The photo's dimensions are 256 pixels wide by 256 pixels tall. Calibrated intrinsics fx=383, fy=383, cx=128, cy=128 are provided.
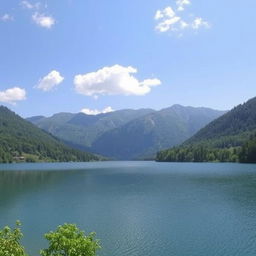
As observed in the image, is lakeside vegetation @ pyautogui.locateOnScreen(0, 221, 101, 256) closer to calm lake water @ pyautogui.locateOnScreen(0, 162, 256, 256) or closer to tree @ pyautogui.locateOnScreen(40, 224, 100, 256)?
tree @ pyautogui.locateOnScreen(40, 224, 100, 256)

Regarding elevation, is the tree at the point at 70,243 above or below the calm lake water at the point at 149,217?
above

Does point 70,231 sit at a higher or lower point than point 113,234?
higher

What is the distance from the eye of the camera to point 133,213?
7800cm

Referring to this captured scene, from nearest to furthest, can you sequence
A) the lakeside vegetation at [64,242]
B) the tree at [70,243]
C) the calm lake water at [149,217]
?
the lakeside vegetation at [64,242] < the tree at [70,243] < the calm lake water at [149,217]

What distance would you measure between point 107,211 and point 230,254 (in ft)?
123

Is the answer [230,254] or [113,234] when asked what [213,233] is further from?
[113,234]

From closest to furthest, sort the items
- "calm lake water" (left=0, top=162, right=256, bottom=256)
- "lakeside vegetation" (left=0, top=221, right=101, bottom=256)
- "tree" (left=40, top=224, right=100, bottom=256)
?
"lakeside vegetation" (left=0, top=221, right=101, bottom=256)
"tree" (left=40, top=224, right=100, bottom=256)
"calm lake water" (left=0, top=162, right=256, bottom=256)

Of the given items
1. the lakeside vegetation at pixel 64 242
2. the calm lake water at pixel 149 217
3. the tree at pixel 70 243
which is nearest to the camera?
the lakeside vegetation at pixel 64 242

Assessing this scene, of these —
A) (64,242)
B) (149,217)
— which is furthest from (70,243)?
(149,217)

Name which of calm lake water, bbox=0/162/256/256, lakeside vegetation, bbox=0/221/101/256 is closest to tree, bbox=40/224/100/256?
lakeside vegetation, bbox=0/221/101/256

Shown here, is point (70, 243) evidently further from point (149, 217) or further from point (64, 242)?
point (149, 217)

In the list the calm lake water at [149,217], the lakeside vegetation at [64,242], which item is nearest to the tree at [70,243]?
the lakeside vegetation at [64,242]

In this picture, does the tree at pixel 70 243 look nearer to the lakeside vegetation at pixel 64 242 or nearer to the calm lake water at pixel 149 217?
the lakeside vegetation at pixel 64 242

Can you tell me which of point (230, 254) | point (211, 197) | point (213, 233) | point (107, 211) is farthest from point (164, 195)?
point (230, 254)
